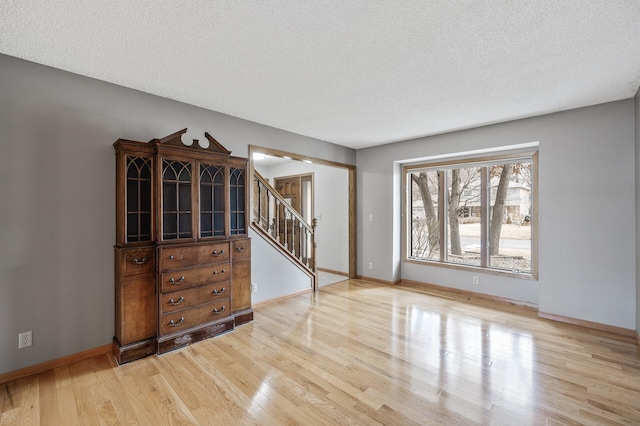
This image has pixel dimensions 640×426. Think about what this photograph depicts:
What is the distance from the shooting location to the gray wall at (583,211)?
318 cm

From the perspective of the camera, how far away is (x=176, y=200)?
9.56 feet

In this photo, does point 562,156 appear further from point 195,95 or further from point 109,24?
point 109,24

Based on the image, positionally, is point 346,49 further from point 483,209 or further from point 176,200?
point 483,209

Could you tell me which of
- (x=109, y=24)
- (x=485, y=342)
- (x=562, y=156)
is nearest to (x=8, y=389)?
(x=109, y=24)

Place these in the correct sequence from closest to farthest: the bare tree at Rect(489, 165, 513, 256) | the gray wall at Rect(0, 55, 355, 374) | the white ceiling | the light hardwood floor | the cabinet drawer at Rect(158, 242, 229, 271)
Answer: the white ceiling, the light hardwood floor, the gray wall at Rect(0, 55, 355, 374), the cabinet drawer at Rect(158, 242, 229, 271), the bare tree at Rect(489, 165, 513, 256)

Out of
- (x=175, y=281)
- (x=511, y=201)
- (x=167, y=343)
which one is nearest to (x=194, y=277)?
(x=175, y=281)

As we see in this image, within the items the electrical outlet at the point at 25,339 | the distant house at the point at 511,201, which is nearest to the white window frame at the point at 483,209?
the distant house at the point at 511,201

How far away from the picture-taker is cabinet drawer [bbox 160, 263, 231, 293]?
2811 mm

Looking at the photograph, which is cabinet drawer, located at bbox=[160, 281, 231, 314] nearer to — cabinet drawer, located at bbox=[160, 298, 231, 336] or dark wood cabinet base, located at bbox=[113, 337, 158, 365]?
cabinet drawer, located at bbox=[160, 298, 231, 336]

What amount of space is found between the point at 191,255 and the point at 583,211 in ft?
14.6

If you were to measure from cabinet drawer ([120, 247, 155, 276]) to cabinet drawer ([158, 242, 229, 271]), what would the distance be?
3.7 inches

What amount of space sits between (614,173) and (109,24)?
4.93m

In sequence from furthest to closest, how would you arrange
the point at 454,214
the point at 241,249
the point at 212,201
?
the point at 454,214
the point at 241,249
the point at 212,201

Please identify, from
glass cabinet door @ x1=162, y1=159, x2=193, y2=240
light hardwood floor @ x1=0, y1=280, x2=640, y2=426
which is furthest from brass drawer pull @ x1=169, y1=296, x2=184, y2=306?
glass cabinet door @ x1=162, y1=159, x2=193, y2=240
